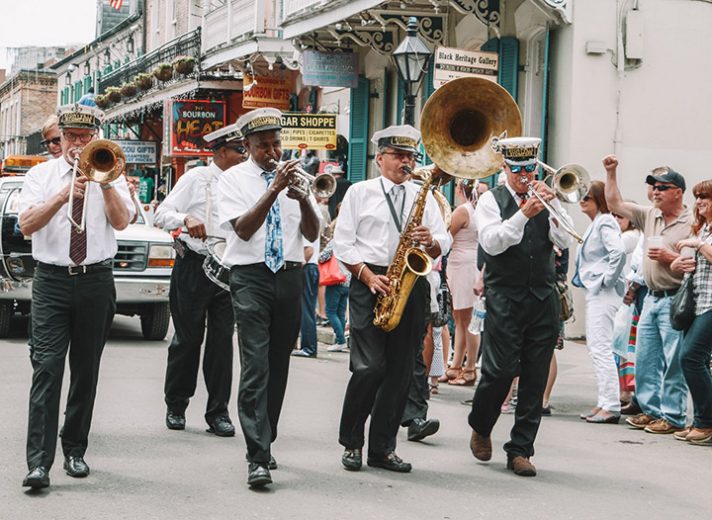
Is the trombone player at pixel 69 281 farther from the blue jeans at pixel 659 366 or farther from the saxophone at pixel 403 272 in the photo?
the blue jeans at pixel 659 366

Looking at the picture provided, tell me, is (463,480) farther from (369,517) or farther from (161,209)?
(161,209)

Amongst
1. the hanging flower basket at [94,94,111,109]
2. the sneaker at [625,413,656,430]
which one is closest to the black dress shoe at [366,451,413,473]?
the sneaker at [625,413,656,430]

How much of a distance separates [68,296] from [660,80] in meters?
11.1

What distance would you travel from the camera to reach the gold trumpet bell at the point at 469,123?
737 cm

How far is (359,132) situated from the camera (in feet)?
72.1

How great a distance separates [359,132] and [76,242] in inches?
615

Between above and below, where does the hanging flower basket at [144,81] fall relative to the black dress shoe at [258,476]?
above

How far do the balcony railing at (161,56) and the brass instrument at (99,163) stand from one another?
2162 centimetres

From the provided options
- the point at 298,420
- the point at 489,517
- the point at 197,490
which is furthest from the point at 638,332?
the point at 197,490

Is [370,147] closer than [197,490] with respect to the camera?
No

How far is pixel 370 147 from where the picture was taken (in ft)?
71.6

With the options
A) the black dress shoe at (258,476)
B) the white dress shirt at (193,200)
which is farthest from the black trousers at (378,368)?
the white dress shirt at (193,200)

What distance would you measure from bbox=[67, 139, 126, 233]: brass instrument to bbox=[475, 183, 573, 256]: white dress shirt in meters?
2.16

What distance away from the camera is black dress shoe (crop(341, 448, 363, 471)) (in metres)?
7.16
